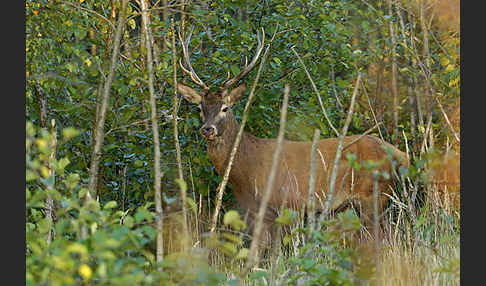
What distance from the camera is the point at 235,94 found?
6781 mm

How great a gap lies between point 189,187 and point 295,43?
202 cm

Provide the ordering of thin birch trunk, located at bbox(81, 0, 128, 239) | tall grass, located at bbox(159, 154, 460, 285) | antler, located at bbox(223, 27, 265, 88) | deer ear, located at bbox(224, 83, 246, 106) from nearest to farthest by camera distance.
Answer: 1. tall grass, located at bbox(159, 154, 460, 285)
2. thin birch trunk, located at bbox(81, 0, 128, 239)
3. antler, located at bbox(223, 27, 265, 88)
4. deer ear, located at bbox(224, 83, 246, 106)

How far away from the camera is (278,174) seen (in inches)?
270

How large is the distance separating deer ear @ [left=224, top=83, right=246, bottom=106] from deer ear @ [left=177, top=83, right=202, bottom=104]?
31 centimetres

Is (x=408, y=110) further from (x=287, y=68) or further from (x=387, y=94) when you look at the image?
(x=287, y=68)

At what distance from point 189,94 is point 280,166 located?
1.29m

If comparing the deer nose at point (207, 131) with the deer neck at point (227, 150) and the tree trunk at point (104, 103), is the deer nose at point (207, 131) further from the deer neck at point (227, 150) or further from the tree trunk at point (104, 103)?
the tree trunk at point (104, 103)

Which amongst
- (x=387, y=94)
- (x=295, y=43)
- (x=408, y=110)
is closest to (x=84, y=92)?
(x=295, y=43)

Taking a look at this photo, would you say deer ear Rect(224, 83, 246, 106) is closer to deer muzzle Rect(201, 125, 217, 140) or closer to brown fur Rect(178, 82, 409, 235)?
brown fur Rect(178, 82, 409, 235)

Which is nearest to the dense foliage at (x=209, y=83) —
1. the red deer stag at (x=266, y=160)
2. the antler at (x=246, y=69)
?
the antler at (x=246, y=69)

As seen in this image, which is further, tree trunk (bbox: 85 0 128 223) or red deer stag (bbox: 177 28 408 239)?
red deer stag (bbox: 177 28 408 239)

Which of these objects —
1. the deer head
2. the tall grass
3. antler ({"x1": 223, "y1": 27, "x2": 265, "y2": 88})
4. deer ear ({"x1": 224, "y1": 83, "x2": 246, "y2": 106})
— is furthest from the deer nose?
the tall grass

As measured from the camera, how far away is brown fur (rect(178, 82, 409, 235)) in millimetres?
6699

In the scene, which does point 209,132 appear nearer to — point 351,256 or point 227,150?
point 227,150
